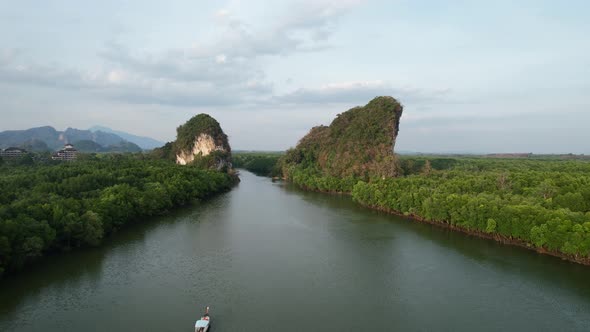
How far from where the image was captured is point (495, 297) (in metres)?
17.8

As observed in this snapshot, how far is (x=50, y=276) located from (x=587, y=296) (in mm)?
27067

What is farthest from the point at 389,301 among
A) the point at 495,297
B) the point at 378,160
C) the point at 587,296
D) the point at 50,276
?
the point at 378,160

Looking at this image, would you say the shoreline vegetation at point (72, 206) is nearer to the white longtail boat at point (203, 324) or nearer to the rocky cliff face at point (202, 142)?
the white longtail boat at point (203, 324)

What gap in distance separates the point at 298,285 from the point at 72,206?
52.3ft

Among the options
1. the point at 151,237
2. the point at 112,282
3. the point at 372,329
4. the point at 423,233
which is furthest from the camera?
the point at 423,233

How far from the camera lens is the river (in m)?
15.4

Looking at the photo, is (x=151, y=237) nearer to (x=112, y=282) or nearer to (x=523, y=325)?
(x=112, y=282)

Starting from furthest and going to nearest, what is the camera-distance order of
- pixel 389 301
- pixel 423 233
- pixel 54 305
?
pixel 423 233, pixel 389 301, pixel 54 305

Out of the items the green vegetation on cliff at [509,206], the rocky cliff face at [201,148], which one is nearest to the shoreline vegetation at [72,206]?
the green vegetation on cliff at [509,206]

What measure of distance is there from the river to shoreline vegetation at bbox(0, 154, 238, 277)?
114 cm

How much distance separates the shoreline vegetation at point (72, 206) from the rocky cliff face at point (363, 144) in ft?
82.4

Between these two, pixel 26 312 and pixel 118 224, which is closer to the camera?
pixel 26 312

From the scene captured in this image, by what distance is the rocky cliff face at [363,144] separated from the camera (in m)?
55.2

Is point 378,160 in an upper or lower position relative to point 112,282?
upper
